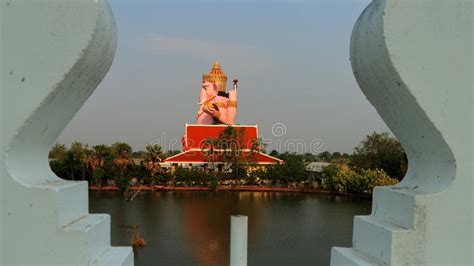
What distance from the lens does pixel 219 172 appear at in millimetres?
30516

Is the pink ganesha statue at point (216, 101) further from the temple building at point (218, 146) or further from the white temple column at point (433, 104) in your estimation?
the white temple column at point (433, 104)

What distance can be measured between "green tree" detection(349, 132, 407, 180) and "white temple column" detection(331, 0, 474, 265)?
89.5 feet

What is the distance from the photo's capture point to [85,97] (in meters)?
1.54

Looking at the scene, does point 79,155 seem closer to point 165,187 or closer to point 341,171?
point 165,187

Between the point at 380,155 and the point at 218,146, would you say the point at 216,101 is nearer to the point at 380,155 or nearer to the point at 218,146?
the point at 218,146

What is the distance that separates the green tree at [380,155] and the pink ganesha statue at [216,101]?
1193 cm

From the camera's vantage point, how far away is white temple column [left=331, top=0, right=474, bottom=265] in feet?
4.58

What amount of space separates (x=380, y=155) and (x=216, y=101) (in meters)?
14.7

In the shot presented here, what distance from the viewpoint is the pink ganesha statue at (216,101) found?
37.9m

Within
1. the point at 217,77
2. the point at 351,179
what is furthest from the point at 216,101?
→ the point at 351,179

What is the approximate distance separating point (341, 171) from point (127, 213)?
15.1 m

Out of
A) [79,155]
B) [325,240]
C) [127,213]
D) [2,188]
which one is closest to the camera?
[2,188]

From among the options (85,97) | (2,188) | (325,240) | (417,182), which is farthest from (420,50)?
(325,240)

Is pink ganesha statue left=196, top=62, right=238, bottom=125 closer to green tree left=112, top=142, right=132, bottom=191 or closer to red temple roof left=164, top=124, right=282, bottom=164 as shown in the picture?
red temple roof left=164, top=124, right=282, bottom=164
